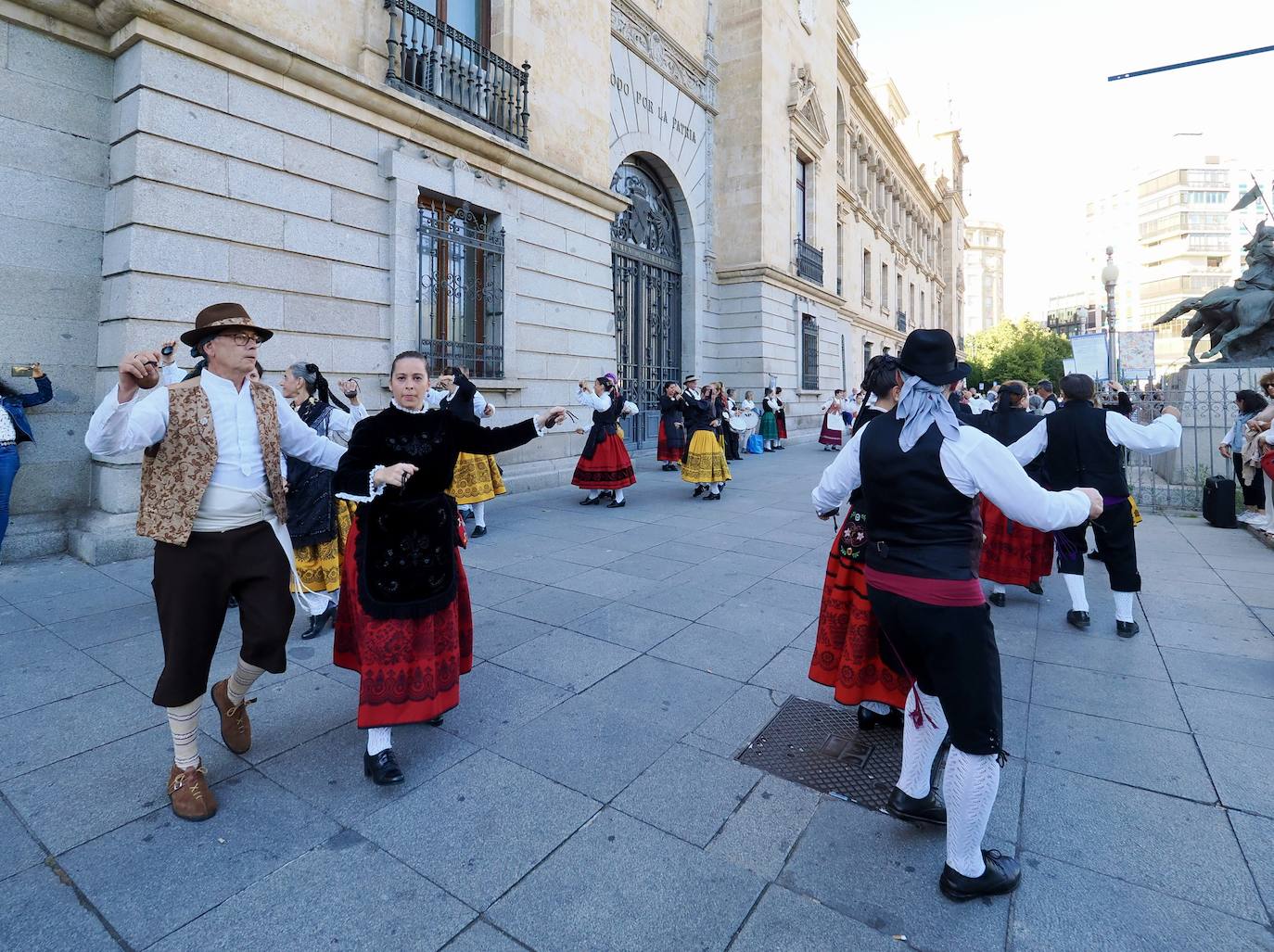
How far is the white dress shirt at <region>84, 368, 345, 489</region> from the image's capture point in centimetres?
253

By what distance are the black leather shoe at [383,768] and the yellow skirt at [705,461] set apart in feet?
25.7

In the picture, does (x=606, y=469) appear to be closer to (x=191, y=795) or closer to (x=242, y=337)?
(x=242, y=337)

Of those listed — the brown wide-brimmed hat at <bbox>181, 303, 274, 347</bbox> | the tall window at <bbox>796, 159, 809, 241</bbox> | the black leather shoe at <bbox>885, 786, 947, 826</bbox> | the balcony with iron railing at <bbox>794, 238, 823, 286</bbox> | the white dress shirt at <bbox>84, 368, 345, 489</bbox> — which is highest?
the tall window at <bbox>796, 159, 809, 241</bbox>

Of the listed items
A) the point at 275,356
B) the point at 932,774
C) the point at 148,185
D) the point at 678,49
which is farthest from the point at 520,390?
the point at 678,49

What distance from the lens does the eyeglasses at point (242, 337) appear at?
112 inches

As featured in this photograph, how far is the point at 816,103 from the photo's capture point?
71.2 feet

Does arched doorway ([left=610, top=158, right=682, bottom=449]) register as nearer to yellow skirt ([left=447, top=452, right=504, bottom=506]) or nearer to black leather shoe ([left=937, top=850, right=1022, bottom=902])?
yellow skirt ([left=447, top=452, right=504, bottom=506])

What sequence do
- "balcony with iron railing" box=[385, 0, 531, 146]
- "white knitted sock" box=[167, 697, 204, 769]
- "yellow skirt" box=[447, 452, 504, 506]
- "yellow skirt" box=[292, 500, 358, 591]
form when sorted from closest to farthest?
"white knitted sock" box=[167, 697, 204, 769] → "yellow skirt" box=[292, 500, 358, 591] → "yellow skirt" box=[447, 452, 504, 506] → "balcony with iron railing" box=[385, 0, 531, 146]

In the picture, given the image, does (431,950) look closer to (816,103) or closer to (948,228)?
(816,103)

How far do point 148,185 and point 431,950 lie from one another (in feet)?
23.3

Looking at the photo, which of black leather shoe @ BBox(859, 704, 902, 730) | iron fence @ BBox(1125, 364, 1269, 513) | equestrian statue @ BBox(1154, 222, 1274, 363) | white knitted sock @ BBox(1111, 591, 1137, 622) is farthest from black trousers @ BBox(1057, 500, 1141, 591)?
equestrian statue @ BBox(1154, 222, 1274, 363)

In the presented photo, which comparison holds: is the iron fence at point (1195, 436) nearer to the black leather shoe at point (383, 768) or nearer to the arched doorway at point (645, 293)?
the arched doorway at point (645, 293)

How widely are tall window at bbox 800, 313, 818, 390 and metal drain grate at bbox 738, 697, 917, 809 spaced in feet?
61.8

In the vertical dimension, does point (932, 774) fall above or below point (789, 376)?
below
